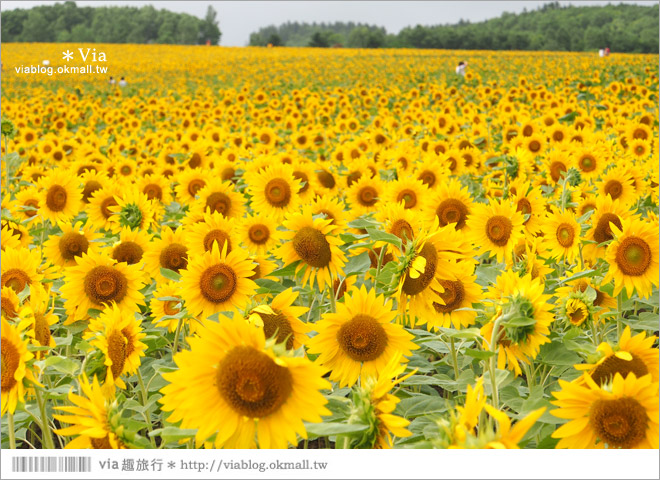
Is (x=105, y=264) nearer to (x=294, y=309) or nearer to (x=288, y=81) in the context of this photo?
(x=294, y=309)

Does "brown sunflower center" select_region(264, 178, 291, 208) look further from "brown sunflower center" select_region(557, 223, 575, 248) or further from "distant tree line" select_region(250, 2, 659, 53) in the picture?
"brown sunflower center" select_region(557, 223, 575, 248)

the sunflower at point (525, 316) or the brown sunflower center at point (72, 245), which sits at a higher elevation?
the sunflower at point (525, 316)

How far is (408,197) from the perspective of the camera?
3.76 m

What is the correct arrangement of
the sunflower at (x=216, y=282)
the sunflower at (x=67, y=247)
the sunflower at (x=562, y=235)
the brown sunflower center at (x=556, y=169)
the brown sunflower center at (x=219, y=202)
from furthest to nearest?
the brown sunflower center at (x=556, y=169), the brown sunflower center at (x=219, y=202), the sunflower at (x=67, y=247), the sunflower at (x=562, y=235), the sunflower at (x=216, y=282)

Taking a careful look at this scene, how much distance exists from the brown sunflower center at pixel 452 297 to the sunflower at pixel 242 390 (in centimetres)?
107

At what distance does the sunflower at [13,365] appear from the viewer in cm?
155

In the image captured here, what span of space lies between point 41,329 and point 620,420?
1680 mm

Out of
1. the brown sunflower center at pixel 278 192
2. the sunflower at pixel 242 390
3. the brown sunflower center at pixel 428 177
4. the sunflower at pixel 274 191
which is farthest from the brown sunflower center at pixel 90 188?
the sunflower at pixel 242 390

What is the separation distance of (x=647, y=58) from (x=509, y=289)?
16.9 m

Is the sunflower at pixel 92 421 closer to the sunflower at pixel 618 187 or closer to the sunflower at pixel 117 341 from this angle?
the sunflower at pixel 117 341

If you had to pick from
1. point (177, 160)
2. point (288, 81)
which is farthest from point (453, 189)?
point (288, 81)

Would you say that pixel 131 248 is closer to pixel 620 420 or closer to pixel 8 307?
pixel 8 307

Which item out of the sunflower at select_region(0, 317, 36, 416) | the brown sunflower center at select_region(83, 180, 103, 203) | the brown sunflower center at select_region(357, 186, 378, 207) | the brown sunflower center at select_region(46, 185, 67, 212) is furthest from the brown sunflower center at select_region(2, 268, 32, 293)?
the brown sunflower center at select_region(357, 186, 378, 207)

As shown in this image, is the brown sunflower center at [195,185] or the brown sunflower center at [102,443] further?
the brown sunflower center at [195,185]
